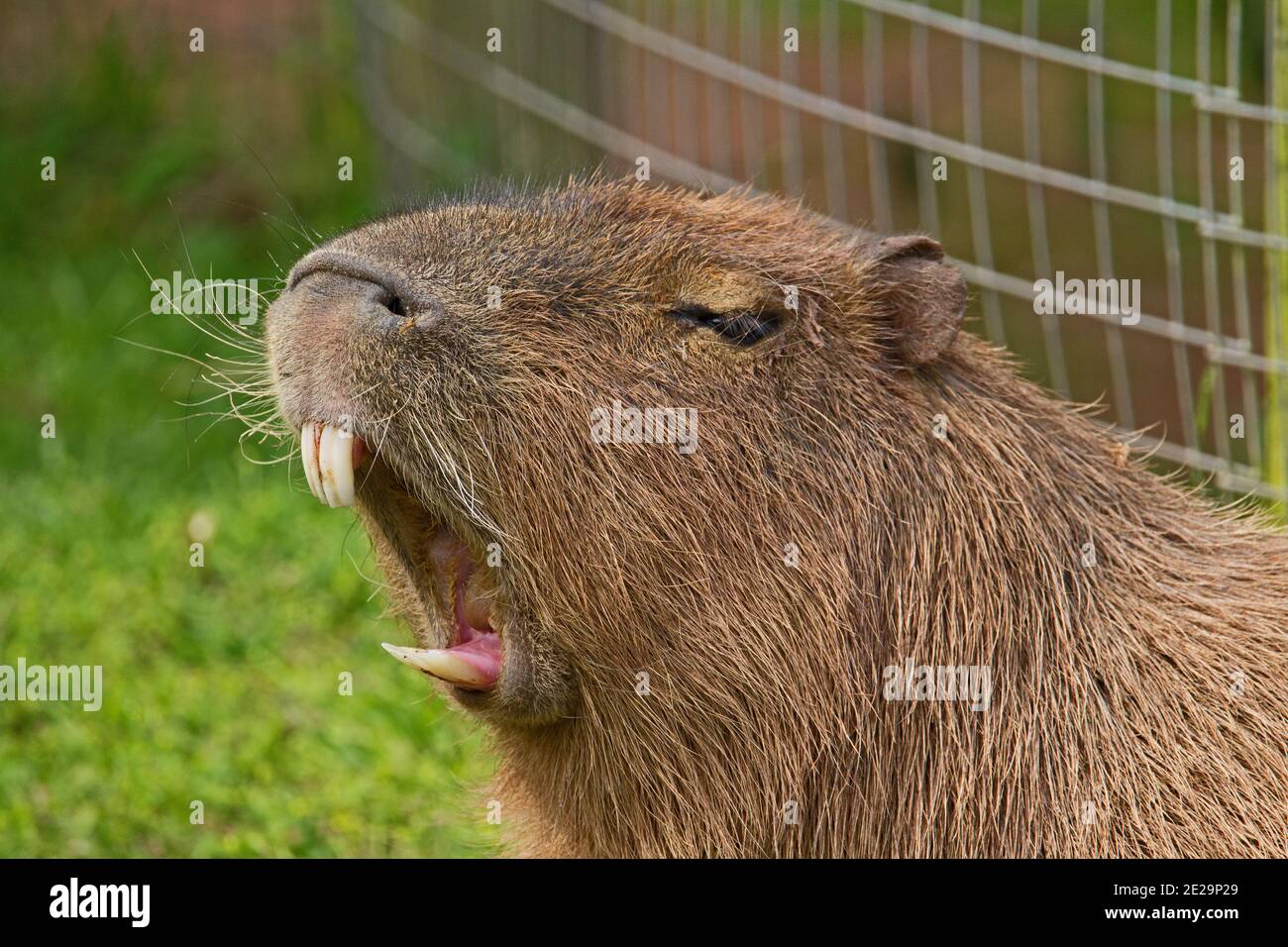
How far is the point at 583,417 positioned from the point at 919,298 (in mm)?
746

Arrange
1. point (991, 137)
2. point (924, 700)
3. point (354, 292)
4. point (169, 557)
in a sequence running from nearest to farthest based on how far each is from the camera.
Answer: point (354, 292) → point (924, 700) → point (169, 557) → point (991, 137)

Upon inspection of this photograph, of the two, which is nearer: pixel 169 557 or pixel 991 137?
pixel 169 557

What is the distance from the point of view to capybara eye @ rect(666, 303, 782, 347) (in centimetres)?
334

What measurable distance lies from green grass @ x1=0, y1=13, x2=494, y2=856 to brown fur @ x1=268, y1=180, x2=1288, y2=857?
68 centimetres

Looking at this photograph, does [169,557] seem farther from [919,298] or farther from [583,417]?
[919,298]

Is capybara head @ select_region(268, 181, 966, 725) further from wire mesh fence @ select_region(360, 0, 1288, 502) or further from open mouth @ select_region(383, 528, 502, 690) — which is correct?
wire mesh fence @ select_region(360, 0, 1288, 502)

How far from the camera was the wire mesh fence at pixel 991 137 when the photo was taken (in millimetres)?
5562

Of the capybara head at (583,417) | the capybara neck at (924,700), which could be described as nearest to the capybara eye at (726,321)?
the capybara head at (583,417)

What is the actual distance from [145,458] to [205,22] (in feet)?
11.4

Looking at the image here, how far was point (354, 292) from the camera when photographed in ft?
10.3

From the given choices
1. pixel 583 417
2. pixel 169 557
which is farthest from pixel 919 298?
pixel 169 557

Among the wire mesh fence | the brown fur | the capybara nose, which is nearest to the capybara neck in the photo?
the brown fur

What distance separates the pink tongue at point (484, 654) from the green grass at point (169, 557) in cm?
48
